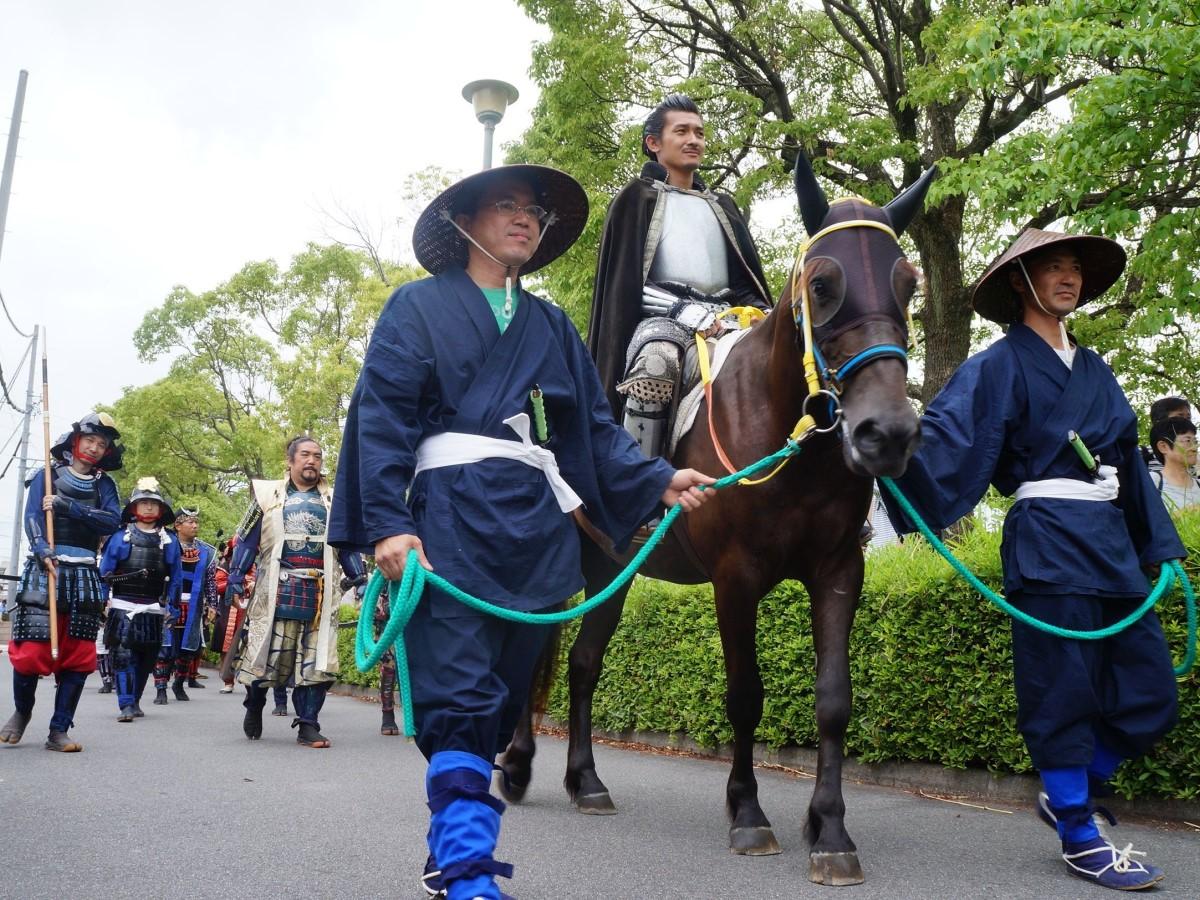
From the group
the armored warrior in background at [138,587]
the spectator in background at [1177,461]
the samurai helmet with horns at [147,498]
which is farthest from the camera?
the samurai helmet with horns at [147,498]

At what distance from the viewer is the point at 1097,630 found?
3.85 metres

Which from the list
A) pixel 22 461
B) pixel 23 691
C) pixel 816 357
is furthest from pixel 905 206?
pixel 22 461

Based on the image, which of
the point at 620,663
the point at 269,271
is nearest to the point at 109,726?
the point at 620,663

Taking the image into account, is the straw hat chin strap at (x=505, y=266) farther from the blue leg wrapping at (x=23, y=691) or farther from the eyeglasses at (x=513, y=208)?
the blue leg wrapping at (x=23, y=691)

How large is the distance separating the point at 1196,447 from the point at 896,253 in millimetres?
4779

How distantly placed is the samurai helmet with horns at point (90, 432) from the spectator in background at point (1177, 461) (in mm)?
7515

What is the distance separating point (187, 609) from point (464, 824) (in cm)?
1300

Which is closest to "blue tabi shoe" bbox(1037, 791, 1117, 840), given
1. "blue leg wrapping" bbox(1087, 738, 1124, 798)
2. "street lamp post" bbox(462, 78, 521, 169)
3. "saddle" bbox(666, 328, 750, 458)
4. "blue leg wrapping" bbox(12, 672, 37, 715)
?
"blue leg wrapping" bbox(1087, 738, 1124, 798)

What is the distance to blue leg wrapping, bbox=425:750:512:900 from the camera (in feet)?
9.01

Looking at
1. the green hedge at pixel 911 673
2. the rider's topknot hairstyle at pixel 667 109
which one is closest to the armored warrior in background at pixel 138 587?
the green hedge at pixel 911 673

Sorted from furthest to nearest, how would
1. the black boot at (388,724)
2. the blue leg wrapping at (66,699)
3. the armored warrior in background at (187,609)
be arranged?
the armored warrior in background at (187,609) < the black boot at (388,724) < the blue leg wrapping at (66,699)

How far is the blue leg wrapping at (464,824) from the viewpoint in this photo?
275 centimetres

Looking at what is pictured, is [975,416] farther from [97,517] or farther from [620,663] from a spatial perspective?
[97,517]

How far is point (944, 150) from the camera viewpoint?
15.3 m
